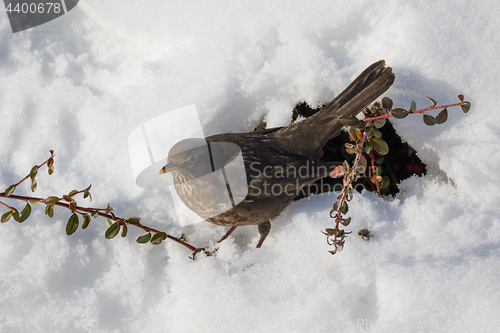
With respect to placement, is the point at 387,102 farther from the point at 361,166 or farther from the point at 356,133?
the point at 361,166

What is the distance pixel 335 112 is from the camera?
1.95 meters

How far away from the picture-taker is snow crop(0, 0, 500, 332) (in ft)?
6.36

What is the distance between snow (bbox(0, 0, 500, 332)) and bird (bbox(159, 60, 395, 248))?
23 centimetres

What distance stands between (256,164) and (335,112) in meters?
0.56

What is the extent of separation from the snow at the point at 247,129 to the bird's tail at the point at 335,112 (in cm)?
19

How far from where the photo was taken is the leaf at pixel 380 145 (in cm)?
165

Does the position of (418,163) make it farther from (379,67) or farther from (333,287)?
(333,287)

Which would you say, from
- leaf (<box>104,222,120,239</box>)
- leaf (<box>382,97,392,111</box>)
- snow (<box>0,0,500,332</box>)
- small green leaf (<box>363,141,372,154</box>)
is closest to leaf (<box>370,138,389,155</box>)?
small green leaf (<box>363,141,372,154</box>)

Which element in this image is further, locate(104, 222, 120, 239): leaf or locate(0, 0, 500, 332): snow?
locate(0, 0, 500, 332): snow

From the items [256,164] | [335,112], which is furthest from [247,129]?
[335,112]

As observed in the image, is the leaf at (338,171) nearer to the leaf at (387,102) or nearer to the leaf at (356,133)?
the leaf at (356,133)

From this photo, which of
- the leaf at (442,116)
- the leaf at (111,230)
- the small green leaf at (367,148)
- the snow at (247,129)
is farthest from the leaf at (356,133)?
the leaf at (111,230)

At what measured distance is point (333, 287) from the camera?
1950 millimetres

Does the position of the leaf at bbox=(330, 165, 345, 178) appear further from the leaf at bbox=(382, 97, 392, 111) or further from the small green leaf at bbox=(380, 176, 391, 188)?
the small green leaf at bbox=(380, 176, 391, 188)
